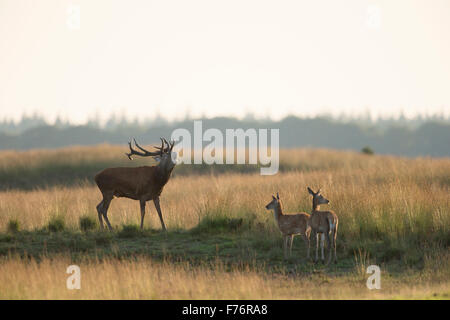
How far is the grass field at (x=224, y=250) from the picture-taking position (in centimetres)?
938

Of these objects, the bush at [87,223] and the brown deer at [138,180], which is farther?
the bush at [87,223]

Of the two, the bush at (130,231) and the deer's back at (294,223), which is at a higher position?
the deer's back at (294,223)

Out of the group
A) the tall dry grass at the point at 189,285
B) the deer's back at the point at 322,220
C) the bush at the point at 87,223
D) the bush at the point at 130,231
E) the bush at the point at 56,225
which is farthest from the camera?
the bush at the point at 87,223

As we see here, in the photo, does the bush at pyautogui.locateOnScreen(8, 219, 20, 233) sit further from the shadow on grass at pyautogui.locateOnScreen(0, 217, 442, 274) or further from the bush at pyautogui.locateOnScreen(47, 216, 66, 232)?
the bush at pyautogui.locateOnScreen(47, 216, 66, 232)

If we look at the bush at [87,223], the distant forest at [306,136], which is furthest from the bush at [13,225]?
the distant forest at [306,136]

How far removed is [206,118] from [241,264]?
290 ft

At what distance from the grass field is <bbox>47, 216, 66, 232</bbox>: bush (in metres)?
0.03

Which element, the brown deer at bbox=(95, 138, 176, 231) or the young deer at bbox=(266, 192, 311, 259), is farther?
the brown deer at bbox=(95, 138, 176, 231)

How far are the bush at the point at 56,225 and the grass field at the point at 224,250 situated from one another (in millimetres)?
26

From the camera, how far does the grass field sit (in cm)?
938

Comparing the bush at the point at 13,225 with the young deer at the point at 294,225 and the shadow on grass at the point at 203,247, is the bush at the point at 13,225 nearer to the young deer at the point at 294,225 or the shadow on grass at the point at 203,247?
the shadow on grass at the point at 203,247

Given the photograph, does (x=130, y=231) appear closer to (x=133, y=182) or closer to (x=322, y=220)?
(x=133, y=182)

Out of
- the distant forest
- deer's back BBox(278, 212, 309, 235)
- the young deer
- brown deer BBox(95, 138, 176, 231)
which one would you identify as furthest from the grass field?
the distant forest
